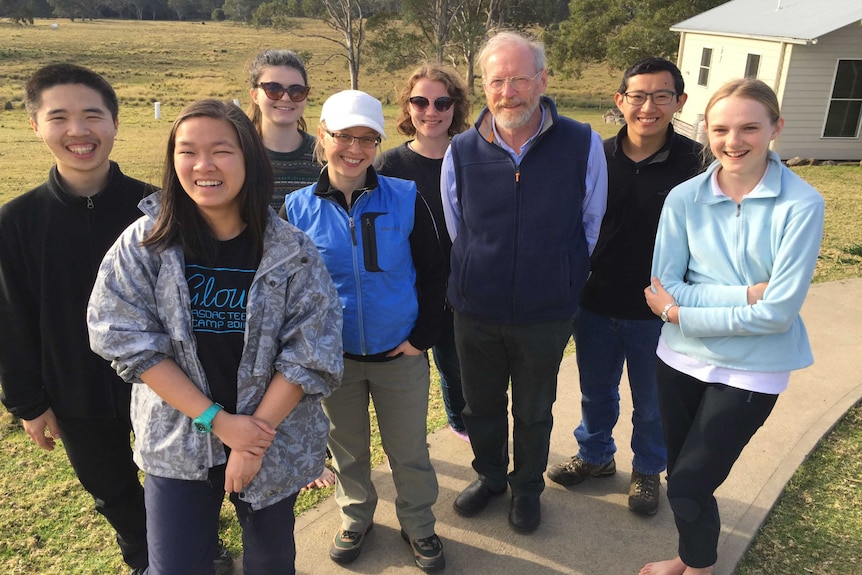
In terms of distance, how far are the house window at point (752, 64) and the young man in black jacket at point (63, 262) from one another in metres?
15.3

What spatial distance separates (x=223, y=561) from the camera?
2758 mm

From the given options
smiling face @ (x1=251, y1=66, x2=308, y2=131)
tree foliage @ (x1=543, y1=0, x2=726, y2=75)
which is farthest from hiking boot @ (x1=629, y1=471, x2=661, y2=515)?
tree foliage @ (x1=543, y1=0, x2=726, y2=75)

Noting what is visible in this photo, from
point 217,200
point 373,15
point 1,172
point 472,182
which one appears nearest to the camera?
point 217,200

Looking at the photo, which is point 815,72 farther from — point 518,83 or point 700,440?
point 700,440

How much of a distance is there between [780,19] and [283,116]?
49.7ft

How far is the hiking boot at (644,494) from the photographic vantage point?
10.1 ft

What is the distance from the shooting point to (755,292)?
2.21 m

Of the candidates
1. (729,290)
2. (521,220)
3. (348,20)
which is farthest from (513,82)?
(348,20)

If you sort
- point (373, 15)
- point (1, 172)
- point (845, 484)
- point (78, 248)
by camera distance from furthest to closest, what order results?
point (373, 15) < point (1, 172) < point (845, 484) < point (78, 248)

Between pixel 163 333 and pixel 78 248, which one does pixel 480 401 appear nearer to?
pixel 163 333

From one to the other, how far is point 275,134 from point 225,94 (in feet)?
83.1

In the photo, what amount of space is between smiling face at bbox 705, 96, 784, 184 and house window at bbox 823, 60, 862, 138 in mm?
13545

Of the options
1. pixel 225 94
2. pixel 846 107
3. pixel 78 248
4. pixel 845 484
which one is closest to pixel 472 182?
pixel 78 248

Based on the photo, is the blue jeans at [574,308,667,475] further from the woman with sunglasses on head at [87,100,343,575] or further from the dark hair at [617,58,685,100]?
the woman with sunglasses on head at [87,100,343,575]
